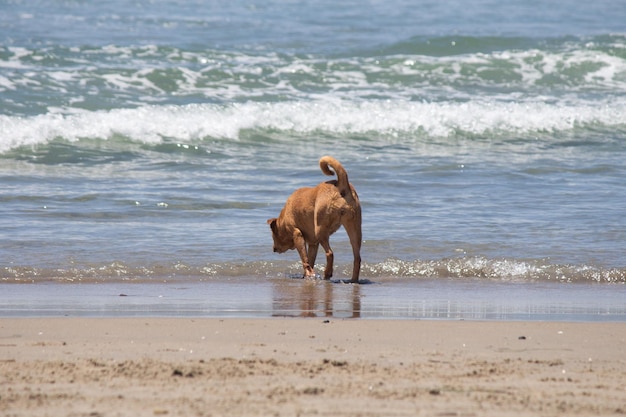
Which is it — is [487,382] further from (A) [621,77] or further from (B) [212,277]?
(A) [621,77]

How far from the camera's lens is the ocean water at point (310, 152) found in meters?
7.62

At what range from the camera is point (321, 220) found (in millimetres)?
8023

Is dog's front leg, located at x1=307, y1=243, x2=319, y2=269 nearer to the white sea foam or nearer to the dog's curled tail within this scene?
the dog's curled tail

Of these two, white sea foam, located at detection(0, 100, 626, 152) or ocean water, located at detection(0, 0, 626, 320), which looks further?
white sea foam, located at detection(0, 100, 626, 152)

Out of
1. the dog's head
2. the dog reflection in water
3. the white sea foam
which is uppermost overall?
the white sea foam

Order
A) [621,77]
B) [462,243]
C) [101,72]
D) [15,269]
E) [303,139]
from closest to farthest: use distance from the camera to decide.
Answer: [15,269] → [462,243] → [303,139] → [101,72] → [621,77]

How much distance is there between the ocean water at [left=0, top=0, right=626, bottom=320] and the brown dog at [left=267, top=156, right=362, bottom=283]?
0.94ft

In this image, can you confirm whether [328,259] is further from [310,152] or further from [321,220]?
[310,152]

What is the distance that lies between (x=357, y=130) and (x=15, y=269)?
28.4ft

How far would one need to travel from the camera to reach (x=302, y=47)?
21000 millimetres

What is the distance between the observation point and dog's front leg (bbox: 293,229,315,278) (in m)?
8.16

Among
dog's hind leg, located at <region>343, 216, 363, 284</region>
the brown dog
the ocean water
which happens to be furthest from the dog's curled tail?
the ocean water

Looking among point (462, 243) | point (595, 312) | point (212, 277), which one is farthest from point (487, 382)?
point (462, 243)

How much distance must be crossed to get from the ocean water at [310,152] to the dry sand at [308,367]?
619mm
